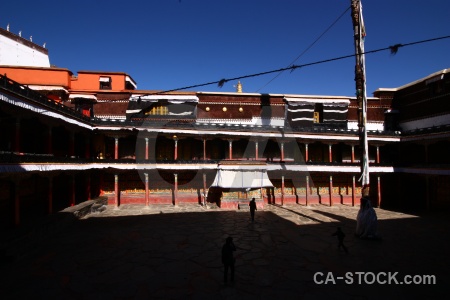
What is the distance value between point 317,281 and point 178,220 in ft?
34.1

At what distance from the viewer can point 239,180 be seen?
20750 mm

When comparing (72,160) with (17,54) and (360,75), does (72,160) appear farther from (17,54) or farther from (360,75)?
(17,54)

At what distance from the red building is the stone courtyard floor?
5464 mm

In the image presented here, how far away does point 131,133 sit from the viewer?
2066 cm

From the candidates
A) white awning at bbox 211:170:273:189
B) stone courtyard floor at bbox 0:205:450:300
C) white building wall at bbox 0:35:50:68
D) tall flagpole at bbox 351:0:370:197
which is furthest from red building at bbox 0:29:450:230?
tall flagpole at bbox 351:0:370:197

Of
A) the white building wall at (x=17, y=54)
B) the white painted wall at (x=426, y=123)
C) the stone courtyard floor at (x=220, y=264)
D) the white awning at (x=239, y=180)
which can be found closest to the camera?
the stone courtyard floor at (x=220, y=264)

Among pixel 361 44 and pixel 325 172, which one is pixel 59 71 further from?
pixel 325 172

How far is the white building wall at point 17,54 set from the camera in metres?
26.0

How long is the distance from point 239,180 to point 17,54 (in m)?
29.1

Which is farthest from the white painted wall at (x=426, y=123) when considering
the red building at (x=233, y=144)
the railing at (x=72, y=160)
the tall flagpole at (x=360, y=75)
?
the tall flagpole at (x=360, y=75)

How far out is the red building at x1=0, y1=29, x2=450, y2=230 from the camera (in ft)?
67.8

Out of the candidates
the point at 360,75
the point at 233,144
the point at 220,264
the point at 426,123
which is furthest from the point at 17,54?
the point at 426,123

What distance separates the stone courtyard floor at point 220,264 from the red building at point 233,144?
17.9 ft

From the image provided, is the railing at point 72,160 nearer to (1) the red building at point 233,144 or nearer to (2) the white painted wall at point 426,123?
(1) the red building at point 233,144
